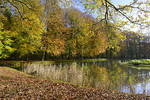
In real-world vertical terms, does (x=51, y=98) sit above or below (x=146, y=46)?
below

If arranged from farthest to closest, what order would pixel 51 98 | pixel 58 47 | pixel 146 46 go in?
1. pixel 146 46
2. pixel 58 47
3. pixel 51 98

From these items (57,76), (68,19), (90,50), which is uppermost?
(68,19)

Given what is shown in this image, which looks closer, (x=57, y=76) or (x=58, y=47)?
(x=57, y=76)

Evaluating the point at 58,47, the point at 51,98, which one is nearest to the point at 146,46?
the point at 58,47

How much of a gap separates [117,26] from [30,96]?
4.91 meters

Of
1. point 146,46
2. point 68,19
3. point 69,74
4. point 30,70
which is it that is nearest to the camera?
point 69,74

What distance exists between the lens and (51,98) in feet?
11.9

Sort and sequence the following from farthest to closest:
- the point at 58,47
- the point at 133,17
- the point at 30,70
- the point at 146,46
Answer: the point at 146,46
the point at 58,47
the point at 30,70
the point at 133,17

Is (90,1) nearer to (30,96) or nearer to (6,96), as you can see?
(30,96)

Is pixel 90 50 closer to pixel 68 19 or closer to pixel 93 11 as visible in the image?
pixel 68 19

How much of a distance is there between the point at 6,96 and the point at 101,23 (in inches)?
210

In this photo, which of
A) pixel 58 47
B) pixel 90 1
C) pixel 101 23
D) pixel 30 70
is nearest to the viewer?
pixel 90 1

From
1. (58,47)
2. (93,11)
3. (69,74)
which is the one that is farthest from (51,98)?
(58,47)

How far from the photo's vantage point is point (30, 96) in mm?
3559
